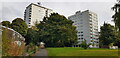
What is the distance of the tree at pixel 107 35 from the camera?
4052cm

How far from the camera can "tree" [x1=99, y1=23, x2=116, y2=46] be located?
4052cm

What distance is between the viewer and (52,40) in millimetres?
33438

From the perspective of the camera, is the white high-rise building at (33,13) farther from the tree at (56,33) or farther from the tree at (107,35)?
the tree at (107,35)

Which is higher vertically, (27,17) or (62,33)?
(27,17)

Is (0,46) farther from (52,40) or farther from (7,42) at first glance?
(52,40)

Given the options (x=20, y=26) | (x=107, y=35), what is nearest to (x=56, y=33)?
(x=20, y=26)

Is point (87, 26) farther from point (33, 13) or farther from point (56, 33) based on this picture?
point (56, 33)

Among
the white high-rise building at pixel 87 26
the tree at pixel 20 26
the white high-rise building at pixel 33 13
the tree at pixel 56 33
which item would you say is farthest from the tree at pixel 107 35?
the white high-rise building at pixel 33 13

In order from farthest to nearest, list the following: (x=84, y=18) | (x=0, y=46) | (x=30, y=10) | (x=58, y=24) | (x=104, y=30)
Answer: (x=84, y=18) < (x=30, y=10) < (x=104, y=30) < (x=58, y=24) < (x=0, y=46)

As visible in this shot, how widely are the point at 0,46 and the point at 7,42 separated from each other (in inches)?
24.2

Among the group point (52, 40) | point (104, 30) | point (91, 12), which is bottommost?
point (52, 40)

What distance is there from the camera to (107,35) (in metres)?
41.5

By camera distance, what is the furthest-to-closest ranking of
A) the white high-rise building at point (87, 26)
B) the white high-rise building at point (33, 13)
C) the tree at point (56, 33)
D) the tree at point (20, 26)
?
the white high-rise building at point (87, 26), the white high-rise building at point (33, 13), the tree at point (20, 26), the tree at point (56, 33)

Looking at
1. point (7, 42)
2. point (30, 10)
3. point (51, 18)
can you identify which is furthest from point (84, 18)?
point (7, 42)
